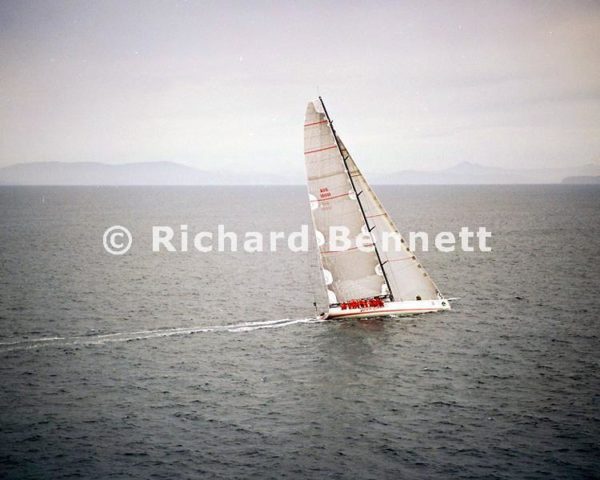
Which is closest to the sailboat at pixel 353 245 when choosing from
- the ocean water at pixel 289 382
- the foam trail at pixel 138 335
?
the ocean water at pixel 289 382

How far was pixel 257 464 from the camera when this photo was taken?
30.9m

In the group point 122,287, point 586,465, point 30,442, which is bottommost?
point 586,465

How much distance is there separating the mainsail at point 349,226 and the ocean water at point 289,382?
360 centimetres

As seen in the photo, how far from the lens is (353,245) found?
52344 millimetres

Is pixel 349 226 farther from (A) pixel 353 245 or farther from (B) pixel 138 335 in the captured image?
(B) pixel 138 335

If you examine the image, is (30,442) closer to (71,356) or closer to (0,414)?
(0,414)

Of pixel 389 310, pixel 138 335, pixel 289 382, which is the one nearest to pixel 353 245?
pixel 389 310

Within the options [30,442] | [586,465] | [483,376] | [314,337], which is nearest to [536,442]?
[586,465]

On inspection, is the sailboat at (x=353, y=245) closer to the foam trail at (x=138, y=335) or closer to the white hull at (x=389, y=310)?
the white hull at (x=389, y=310)

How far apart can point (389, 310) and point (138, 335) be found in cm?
2531

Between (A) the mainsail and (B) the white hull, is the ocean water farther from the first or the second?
(A) the mainsail

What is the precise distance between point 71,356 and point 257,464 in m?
23.9

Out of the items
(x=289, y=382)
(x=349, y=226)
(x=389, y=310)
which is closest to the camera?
(x=289, y=382)

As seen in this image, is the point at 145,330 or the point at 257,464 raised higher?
the point at 145,330
